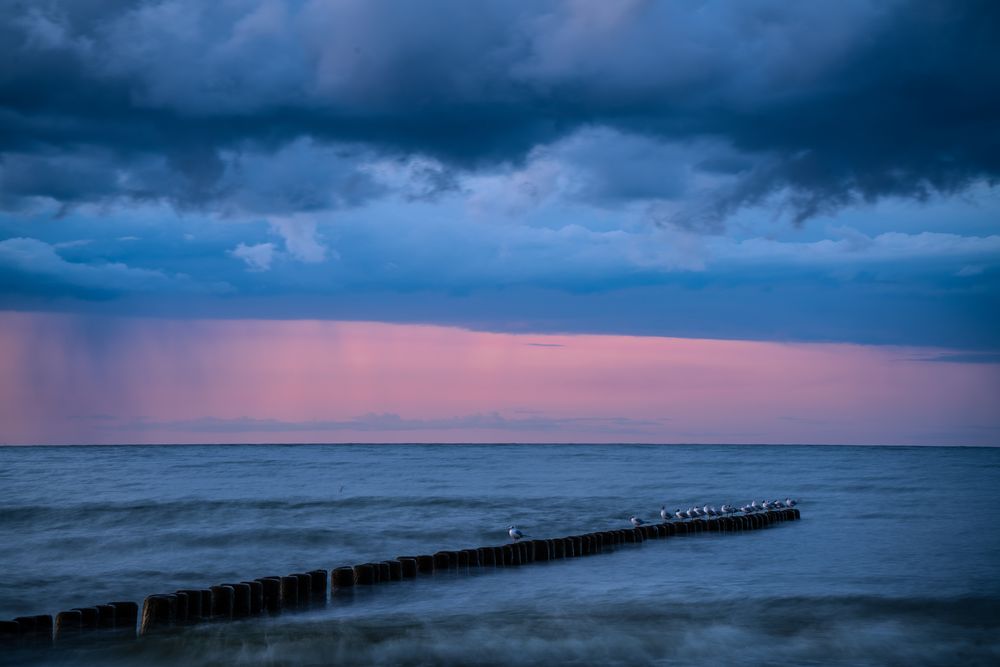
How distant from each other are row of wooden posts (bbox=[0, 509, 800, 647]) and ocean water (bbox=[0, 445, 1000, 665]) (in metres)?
0.28

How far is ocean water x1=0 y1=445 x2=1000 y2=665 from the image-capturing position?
39.1ft

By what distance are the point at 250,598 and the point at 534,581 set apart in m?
5.36

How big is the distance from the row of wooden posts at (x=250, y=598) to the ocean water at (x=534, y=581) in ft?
0.93

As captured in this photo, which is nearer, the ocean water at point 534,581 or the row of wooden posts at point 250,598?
the row of wooden posts at point 250,598

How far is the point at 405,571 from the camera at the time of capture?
645 inches

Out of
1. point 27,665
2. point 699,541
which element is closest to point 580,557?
point 699,541

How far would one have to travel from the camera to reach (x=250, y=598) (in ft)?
43.4

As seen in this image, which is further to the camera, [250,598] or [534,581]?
[534,581]

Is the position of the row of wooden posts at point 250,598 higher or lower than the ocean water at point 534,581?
higher

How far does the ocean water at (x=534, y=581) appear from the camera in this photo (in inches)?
469

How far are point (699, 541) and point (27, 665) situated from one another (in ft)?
51.6

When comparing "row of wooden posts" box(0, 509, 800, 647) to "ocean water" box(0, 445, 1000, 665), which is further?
"ocean water" box(0, 445, 1000, 665)

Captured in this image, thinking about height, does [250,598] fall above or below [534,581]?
above

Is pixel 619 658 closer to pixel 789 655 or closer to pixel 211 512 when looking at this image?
pixel 789 655
